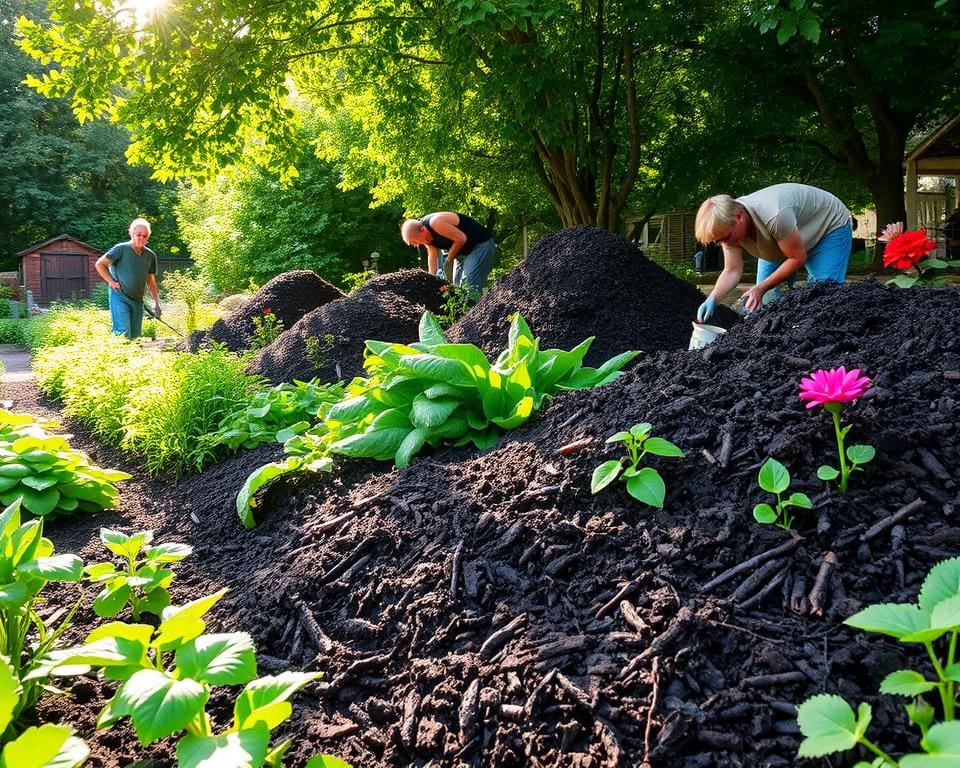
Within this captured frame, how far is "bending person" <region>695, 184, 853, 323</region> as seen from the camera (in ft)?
13.2

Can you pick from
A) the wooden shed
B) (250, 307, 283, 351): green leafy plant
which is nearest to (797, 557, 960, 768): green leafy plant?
(250, 307, 283, 351): green leafy plant

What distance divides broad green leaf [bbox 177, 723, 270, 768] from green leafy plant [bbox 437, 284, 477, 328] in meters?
5.82

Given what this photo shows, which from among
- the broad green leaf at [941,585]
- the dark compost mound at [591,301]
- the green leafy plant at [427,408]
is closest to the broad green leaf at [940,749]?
the broad green leaf at [941,585]

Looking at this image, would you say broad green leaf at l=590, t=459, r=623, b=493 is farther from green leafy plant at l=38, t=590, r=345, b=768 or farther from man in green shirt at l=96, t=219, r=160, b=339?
man in green shirt at l=96, t=219, r=160, b=339

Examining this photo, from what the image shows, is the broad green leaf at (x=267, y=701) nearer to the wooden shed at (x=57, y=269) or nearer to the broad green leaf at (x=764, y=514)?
the broad green leaf at (x=764, y=514)

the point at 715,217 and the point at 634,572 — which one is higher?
the point at 715,217

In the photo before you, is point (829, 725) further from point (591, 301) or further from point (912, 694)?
point (591, 301)

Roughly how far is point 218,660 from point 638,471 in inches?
46.2

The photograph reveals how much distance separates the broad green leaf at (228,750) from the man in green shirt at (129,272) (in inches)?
314

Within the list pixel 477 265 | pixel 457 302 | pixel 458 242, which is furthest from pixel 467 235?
pixel 457 302

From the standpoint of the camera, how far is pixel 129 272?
8.34m

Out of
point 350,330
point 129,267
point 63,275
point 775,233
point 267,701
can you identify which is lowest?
point 267,701

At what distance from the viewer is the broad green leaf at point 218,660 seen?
1355 mm

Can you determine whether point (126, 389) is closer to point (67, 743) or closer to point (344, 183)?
point (67, 743)
